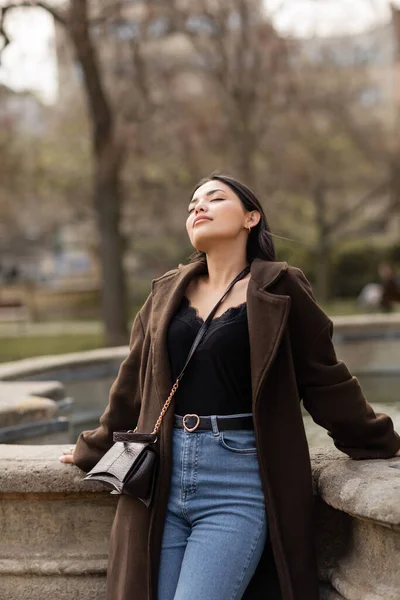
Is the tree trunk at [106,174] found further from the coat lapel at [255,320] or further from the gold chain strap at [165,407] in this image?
the gold chain strap at [165,407]

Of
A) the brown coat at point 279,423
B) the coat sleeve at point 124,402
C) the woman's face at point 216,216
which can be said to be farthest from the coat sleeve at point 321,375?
the coat sleeve at point 124,402

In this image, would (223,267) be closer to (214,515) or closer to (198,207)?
(198,207)

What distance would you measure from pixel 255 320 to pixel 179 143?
549 inches

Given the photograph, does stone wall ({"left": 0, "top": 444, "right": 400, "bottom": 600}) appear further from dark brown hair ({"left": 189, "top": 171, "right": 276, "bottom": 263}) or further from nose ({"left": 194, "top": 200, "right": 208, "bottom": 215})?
nose ({"left": 194, "top": 200, "right": 208, "bottom": 215})

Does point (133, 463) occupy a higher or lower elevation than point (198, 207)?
lower

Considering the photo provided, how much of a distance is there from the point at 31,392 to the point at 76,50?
359 inches

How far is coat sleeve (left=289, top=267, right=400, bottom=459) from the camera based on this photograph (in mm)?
3094

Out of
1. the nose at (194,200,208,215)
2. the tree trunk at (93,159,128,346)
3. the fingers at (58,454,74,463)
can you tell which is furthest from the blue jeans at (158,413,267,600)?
the tree trunk at (93,159,128,346)

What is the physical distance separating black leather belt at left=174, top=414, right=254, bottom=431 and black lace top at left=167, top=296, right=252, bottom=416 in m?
0.03

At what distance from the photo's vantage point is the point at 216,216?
10.6 ft

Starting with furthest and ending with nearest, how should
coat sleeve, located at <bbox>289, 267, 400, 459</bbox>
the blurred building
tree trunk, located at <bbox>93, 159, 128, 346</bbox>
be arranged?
the blurred building
tree trunk, located at <bbox>93, 159, 128, 346</bbox>
coat sleeve, located at <bbox>289, 267, 400, 459</bbox>

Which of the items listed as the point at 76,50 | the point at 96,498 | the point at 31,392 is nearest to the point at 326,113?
the point at 76,50

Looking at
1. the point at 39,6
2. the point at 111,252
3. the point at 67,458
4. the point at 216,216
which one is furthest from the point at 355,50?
the point at 67,458

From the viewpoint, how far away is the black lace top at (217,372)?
9.95 ft
